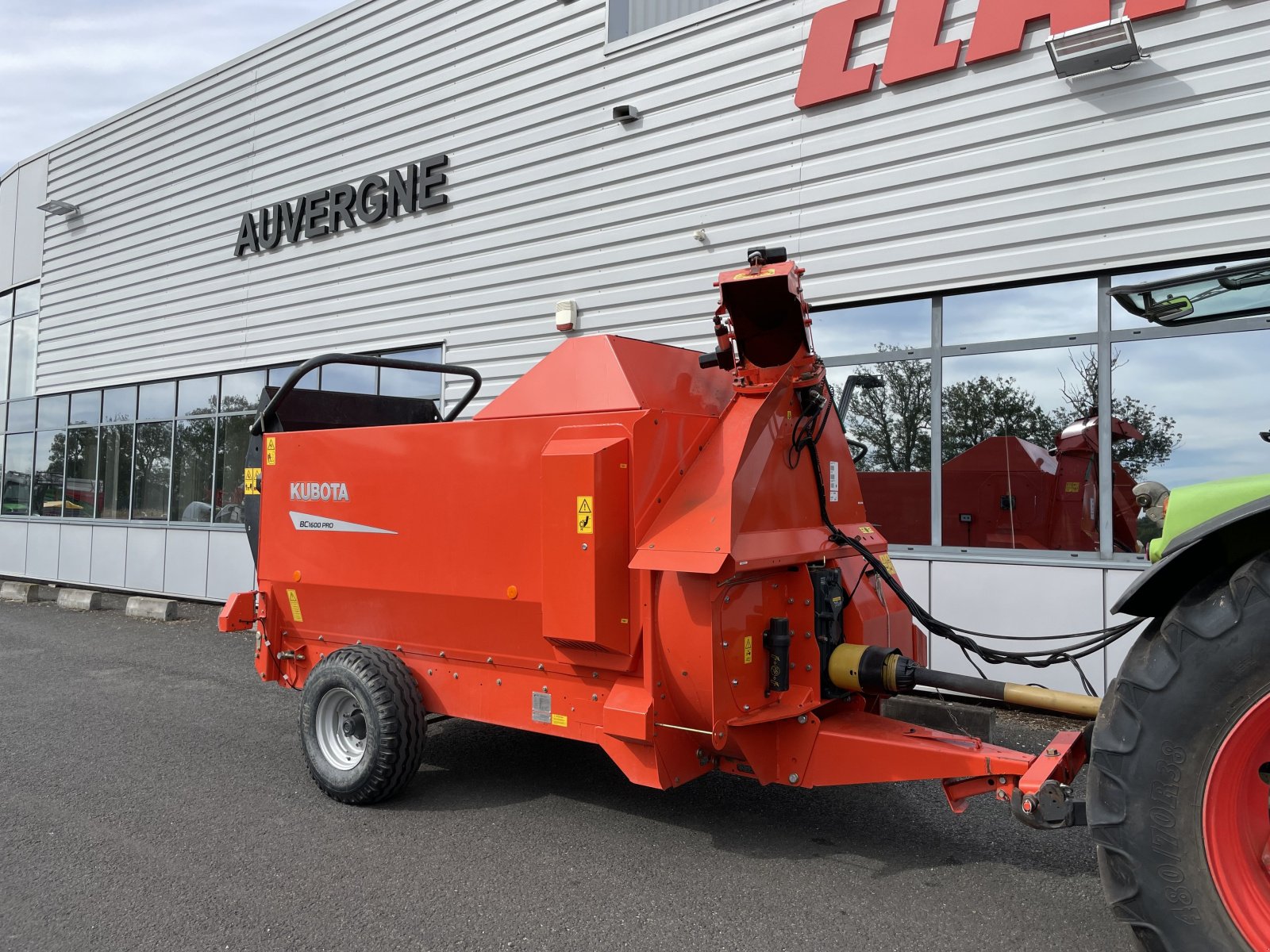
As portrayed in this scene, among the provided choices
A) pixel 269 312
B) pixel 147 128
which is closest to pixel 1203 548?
pixel 269 312

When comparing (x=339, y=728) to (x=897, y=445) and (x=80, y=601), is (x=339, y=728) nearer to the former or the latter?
(x=897, y=445)

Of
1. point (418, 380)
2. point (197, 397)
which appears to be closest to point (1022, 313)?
point (418, 380)

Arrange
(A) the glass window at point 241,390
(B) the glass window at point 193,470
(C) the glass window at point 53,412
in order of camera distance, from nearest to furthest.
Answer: (A) the glass window at point 241,390 → (B) the glass window at point 193,470 → (C) the glass window at point 53,412

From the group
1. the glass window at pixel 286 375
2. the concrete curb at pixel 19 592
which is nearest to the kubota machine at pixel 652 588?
the glass window at pixel 286 375

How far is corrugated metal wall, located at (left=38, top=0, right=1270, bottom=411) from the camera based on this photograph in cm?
605

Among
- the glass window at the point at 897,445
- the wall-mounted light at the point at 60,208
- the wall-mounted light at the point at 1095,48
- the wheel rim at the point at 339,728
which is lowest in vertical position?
the wheel rim at the point at 339,728

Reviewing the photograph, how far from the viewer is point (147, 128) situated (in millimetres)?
14094

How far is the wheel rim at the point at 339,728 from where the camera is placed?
481 centimetres

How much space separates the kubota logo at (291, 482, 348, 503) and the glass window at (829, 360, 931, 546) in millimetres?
3792

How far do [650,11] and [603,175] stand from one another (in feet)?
5.89

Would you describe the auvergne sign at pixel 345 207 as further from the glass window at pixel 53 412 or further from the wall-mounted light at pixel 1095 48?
the wall-mounted light at pixel 1095 48

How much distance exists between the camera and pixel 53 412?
1563 centimetres

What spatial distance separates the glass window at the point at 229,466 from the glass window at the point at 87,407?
137 inches

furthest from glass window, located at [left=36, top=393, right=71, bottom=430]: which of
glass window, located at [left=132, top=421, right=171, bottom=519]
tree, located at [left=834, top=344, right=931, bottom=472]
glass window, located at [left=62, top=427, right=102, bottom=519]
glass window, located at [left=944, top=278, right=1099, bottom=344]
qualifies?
glass window, located at [left=944, top=278, right=1099, bottom=344]
